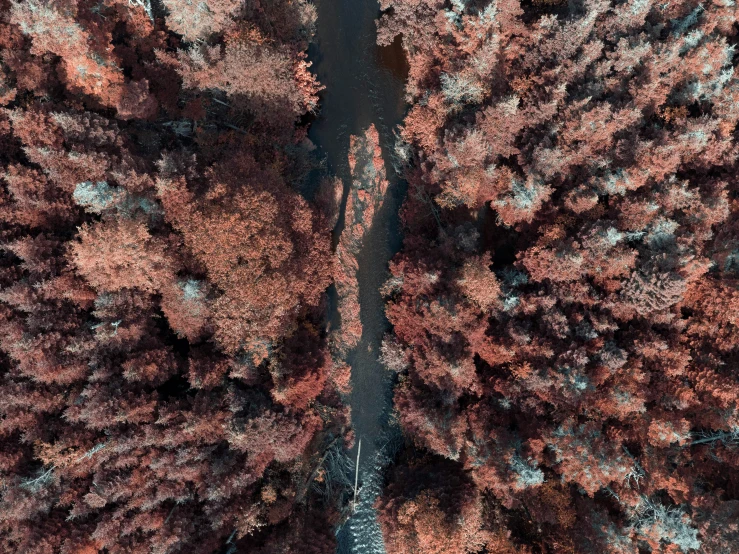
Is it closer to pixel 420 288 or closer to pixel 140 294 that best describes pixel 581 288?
pixel 420 288

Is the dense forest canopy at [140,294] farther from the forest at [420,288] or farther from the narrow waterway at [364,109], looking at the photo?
the narrow waterway at [364,109]

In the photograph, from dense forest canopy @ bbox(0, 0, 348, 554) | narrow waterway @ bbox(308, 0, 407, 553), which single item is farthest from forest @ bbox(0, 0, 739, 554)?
narrow waterway @ bbox(308, 0, 407, 553)

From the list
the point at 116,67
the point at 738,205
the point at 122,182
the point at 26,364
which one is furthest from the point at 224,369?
the point at 738,205

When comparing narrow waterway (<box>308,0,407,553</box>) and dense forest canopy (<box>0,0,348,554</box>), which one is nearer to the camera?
dense forest canopy (<box>0,0,348,554</box>)

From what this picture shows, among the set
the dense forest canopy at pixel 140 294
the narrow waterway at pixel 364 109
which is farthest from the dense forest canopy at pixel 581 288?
the dense forest canopy at pixel 140 294

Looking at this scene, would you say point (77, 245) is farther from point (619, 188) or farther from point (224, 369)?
point (619, 188)

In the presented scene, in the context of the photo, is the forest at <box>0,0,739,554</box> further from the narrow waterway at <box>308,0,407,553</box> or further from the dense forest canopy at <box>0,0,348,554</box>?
the narrow waterway at <box>308,0,407,553</box>
